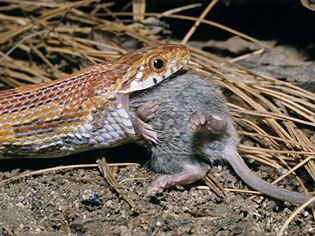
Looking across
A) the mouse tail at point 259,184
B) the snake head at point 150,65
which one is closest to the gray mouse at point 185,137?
the mouse tail at point 259,184

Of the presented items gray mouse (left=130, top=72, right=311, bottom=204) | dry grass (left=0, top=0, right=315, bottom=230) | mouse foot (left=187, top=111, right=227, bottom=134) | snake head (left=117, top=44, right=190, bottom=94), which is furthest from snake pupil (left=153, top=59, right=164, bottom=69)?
dry grass (left=0, top=0, right=315, bottom=230)

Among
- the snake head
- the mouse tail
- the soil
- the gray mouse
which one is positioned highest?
the snake head

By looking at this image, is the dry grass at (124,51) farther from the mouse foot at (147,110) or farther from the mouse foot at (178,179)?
the mouse foot at (147,110)

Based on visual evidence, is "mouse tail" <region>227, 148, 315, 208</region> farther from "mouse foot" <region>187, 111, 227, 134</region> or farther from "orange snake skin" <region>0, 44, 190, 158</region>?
"orange snake skin" <region>0, 44, 190, 158</region>

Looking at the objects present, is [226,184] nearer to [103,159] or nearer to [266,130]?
[266,130]

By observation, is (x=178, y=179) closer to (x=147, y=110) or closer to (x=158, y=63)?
(x=147, y=110)

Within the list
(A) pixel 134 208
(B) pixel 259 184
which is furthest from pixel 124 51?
(B) pixel 259 184

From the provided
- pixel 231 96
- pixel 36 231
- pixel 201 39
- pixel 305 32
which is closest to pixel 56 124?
pixel 36 231
